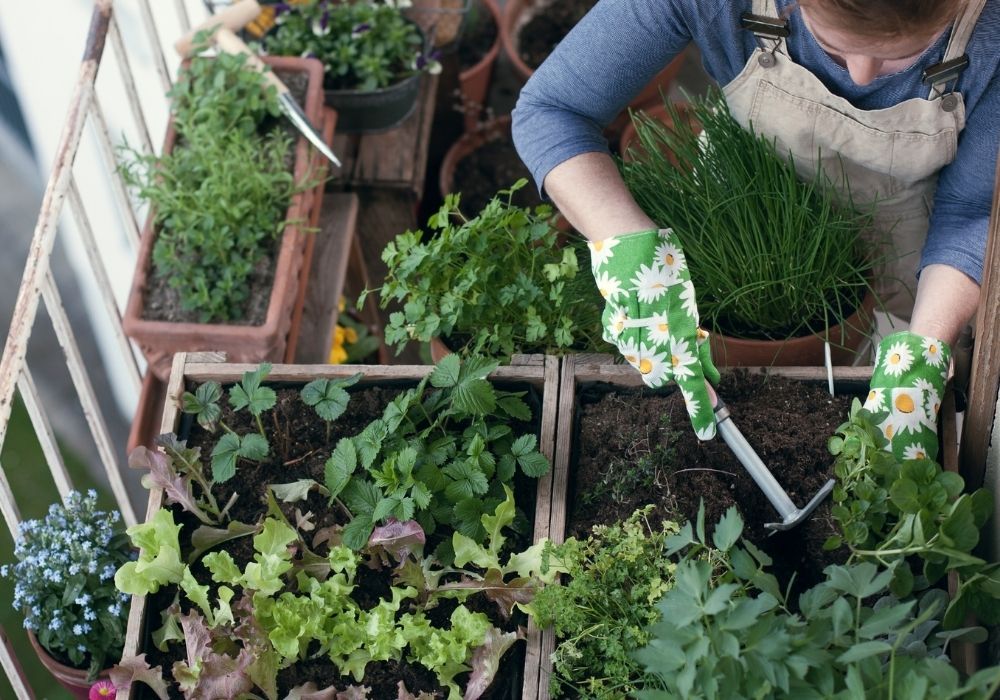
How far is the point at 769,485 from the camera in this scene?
1303 millimetres

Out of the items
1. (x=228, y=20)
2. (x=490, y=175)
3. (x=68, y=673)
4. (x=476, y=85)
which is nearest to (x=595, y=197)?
(x=68, y=673)

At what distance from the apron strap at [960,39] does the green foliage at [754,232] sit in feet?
0.76

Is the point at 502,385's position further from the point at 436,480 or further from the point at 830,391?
the point at 830,391

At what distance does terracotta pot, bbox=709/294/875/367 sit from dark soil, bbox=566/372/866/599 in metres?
0.11

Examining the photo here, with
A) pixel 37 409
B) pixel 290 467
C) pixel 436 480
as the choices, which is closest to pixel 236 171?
pixel 37 409

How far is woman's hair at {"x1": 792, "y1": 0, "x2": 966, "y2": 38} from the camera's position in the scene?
1159mm

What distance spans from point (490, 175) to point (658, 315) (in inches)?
59.4

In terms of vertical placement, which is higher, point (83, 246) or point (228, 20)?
point (228, 20)

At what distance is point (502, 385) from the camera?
149 cm

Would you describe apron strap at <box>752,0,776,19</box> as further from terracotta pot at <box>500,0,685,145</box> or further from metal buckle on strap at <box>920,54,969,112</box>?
terracotta pot at <box>500,0,685,145</box>

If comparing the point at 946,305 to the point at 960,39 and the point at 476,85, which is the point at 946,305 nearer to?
the point at 960,39

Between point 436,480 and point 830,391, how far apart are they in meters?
0.56

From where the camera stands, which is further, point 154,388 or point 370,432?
point 154,388

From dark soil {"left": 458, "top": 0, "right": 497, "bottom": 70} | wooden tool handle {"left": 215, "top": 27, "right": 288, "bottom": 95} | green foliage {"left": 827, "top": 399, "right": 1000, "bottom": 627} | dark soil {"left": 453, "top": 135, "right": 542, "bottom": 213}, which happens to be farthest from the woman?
dark soil {"left": 458, "top": 0, "right": 497, "bottom": 70}
